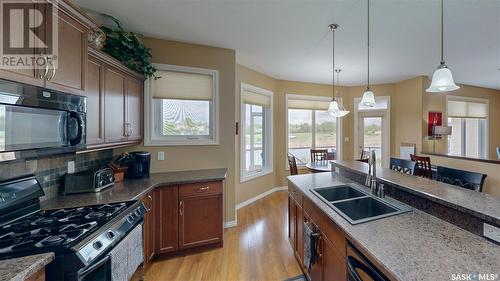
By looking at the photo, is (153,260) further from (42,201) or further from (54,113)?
(54,113)

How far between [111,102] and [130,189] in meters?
0.89

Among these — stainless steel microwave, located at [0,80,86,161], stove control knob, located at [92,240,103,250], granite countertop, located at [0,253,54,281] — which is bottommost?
stove control knob, located at [92,240,103,250]

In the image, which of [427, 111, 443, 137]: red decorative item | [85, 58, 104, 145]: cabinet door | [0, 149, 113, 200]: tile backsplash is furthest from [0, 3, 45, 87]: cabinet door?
[427, 111, 443, 137]: red decorative item

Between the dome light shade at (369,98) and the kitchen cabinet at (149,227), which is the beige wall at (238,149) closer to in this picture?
the kitchen cabinet at (149,227)

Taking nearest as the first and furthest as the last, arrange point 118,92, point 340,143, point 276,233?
point 118,92 → point 276,233 → point 340,143

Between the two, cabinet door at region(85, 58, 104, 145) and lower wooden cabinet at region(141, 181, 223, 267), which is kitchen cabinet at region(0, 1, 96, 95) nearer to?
cabinet door at region(85, 58, 104, 145)

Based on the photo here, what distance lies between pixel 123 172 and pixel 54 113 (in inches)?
45.8

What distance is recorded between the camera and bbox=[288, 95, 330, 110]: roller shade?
5074 mm

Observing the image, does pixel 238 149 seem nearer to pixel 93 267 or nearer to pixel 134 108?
pixel 134 108

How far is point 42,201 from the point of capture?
64.6 inches

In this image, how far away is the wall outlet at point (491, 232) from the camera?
971 mm

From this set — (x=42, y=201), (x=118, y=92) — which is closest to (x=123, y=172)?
(x=42, y=201)

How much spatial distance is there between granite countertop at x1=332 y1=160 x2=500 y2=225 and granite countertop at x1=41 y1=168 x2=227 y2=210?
183 cm

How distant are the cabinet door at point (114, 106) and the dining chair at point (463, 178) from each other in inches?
133
